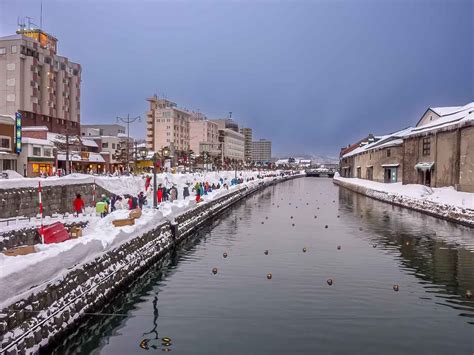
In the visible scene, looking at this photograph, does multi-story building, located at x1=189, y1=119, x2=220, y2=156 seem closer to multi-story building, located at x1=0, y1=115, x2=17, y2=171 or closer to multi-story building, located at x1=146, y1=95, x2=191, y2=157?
multi-story building, located at x1=146, y1=95, x2=191, y2=157

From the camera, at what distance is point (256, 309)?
42.4ft

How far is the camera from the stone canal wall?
815 centimetres

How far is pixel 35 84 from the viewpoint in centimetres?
7581

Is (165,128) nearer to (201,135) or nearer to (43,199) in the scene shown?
(201,135)

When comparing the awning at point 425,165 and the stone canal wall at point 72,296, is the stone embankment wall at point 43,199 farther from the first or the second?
the awning at point 425,165

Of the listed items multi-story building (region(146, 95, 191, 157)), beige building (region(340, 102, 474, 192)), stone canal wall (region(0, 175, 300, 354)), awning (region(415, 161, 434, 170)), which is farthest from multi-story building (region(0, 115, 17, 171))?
multi-story building (region(146, 95, 191, 157))

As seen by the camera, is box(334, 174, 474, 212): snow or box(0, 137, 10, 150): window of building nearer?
box(334, 174, 474, 212): snow

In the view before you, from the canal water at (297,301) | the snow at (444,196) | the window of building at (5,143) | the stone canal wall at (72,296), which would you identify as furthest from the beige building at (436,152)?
the window of building at (5,143)

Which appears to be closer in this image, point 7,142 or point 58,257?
point 58,257

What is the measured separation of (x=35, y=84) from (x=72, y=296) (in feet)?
253

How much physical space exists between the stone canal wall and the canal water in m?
0.50

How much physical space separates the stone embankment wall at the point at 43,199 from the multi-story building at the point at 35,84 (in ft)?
147

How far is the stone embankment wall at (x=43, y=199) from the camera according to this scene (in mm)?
21250

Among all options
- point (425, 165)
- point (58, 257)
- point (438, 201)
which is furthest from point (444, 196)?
point (58, 257)
